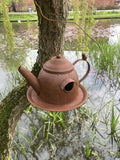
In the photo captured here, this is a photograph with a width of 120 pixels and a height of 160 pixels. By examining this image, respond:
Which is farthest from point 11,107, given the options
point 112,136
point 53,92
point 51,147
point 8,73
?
point 8,73

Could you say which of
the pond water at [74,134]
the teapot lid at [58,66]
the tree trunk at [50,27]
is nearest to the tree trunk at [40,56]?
the tree trunk at [50,27]

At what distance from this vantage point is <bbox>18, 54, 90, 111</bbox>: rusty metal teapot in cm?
82

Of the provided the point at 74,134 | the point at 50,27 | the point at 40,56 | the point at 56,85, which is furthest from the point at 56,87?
the point at 74,134

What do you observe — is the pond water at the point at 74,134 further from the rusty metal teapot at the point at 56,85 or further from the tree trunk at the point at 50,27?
the rusty metal teapot at the point at 56,85

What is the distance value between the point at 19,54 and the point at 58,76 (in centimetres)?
407

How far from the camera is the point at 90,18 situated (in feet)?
9.38

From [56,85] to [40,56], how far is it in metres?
1.16

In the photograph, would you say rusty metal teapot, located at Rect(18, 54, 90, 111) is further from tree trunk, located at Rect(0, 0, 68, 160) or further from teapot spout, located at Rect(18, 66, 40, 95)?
tree trunk, located at Rect(0, 0, 68, 160)

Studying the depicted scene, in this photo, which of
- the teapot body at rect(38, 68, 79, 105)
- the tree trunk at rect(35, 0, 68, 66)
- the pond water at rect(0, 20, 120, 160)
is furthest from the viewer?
the pond water at rect(0, 20, 120, 160)

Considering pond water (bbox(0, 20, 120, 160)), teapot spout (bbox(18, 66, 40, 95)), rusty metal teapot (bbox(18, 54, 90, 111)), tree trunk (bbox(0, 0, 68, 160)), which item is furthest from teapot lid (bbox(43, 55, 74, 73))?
pond water (bbox(0, 20, 120, 160))

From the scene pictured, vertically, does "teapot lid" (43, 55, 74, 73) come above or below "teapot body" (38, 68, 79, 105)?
above

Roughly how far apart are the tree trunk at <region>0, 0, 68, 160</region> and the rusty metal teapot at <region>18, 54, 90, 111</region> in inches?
27.4

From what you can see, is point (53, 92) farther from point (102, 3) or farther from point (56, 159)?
point (102, 3)

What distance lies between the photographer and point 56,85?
0.82m
